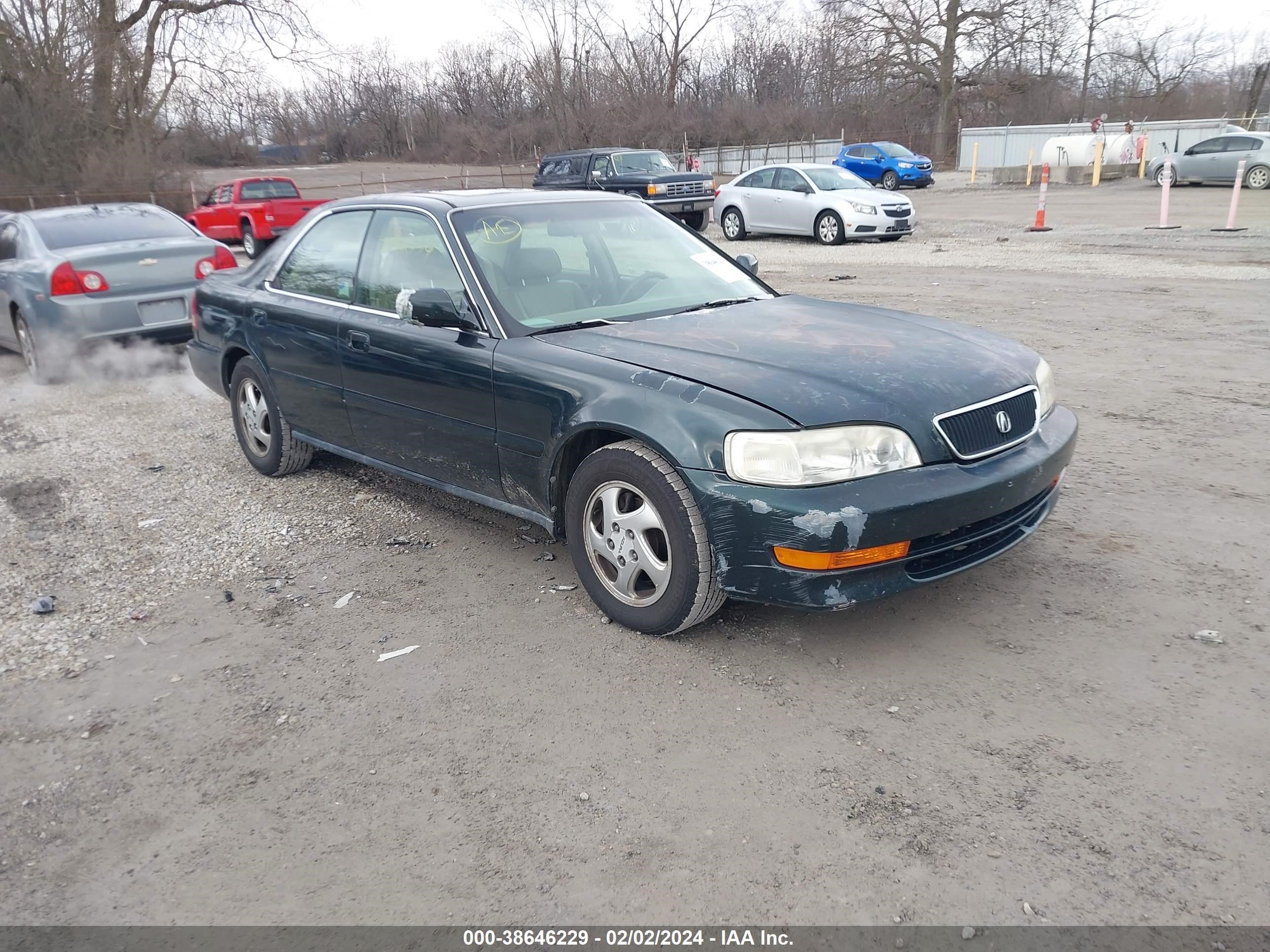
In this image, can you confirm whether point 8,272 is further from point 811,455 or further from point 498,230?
point 811,455

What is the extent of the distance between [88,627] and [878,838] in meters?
3.23

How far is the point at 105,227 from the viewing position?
29.1 ft

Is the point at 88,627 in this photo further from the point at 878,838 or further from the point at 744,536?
the point at 878,838

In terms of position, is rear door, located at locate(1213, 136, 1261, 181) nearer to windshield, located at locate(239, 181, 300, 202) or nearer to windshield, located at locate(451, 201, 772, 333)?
windshield, located at locate(239, 181, 300, 202)

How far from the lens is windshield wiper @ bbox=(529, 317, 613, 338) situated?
3.95 m

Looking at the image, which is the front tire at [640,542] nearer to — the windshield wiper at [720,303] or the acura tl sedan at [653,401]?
the acura tl sedan at [653,401]

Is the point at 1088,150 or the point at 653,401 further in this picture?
the point at 1088,150

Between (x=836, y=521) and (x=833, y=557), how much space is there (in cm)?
12

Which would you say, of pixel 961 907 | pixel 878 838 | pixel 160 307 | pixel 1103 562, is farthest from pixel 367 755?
pixel 160 307

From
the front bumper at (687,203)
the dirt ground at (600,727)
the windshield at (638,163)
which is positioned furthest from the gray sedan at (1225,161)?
the dirt ground at (600,727)

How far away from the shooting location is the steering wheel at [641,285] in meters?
4.33

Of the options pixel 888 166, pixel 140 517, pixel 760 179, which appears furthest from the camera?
pixel 888 166

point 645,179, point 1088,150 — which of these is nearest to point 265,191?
point 645,179

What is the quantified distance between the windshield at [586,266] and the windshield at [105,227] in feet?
19.5
